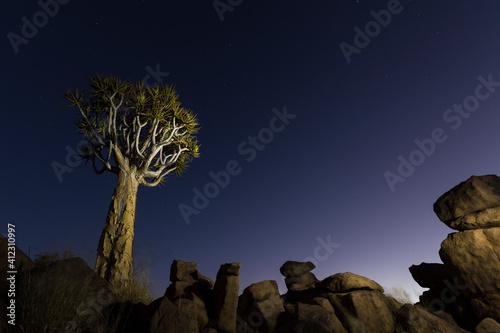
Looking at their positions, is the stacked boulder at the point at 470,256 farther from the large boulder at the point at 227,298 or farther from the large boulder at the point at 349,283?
the large boulder at the point at 227,298

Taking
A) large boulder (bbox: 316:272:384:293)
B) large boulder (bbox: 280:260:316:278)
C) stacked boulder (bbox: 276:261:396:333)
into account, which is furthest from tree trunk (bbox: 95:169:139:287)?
large boulder (bbox: 316:272:384:293)

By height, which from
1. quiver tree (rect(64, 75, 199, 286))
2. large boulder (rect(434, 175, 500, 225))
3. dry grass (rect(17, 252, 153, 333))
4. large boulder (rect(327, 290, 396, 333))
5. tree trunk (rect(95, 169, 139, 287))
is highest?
quiver tree (rect(64, 75, 199, 286))

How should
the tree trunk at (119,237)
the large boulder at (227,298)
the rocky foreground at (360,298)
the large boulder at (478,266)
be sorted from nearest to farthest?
the rocky foreground at (360,298) → the large boulder at (478,266) → the large boulder at (227,298) → the tree trunk at (119,237)

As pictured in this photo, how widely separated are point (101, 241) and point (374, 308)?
8.71 meters

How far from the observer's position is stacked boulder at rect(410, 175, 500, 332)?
557cm

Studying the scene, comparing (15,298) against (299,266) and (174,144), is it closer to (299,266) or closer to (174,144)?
(299,266)

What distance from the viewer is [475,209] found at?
6.25 m

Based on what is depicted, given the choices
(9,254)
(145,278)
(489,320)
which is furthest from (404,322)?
(9,254)

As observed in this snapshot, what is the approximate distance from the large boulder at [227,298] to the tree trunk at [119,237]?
3.64m

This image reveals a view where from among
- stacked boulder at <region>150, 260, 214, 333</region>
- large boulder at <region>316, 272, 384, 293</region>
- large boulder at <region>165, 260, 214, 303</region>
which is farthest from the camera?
large boulder at <region>316, 272, 384, 293</region>

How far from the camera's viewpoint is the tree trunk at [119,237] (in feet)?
27.9

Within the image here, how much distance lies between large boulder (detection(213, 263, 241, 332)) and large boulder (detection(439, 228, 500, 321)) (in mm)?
5150

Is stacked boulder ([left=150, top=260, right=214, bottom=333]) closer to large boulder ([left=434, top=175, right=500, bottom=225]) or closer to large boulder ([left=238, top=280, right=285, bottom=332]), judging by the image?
large boulder ([left=238, top=280, right=285, bottom=332])

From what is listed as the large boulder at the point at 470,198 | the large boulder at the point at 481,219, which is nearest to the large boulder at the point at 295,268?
the large boulder at the point at 470,198
